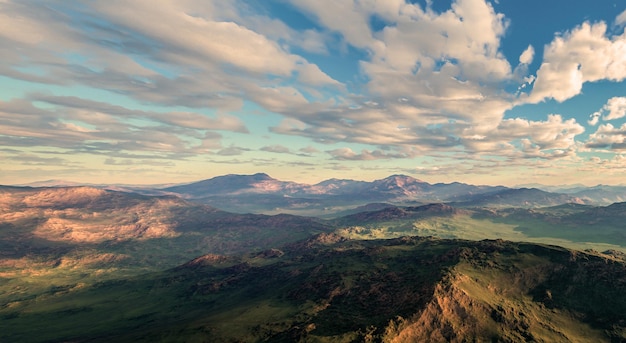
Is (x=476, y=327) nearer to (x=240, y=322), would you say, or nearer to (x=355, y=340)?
(x=355, y=340)

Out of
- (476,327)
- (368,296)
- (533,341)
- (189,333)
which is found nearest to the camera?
(533,341)

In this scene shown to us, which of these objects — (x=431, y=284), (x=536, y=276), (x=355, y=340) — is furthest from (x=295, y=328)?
(x=536, y=276)

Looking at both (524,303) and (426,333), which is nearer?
(426,333)

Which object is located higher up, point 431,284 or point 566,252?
point 566,252

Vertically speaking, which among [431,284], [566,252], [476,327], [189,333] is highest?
[566,252]

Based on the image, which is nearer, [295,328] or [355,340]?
[355,340]

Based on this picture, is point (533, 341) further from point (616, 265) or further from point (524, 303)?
point (616, 265)

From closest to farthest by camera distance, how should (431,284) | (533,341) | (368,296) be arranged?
(533,341), (431,284), (368,296)

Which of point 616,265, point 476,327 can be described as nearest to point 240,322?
point 476,327

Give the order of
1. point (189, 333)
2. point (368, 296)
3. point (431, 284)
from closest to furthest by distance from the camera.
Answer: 1. point (189, 333)
2. point (431, 284)
3. point (368, 296)
